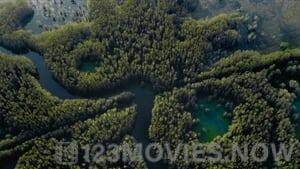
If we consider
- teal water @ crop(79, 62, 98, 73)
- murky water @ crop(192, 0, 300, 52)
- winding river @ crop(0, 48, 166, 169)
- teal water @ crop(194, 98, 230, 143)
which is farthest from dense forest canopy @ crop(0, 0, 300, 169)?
murky water @ crop(192, 0, 300, 52)

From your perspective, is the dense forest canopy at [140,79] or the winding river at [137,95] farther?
the winding river at [137,95]

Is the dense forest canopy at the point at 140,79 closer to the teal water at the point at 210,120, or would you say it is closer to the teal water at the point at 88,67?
the teal water at the point at 88,67

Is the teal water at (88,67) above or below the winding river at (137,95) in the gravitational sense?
above

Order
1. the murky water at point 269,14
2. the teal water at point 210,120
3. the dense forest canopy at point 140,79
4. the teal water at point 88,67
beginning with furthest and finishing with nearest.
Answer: the murky water at point 269,14 → the teal water at point 88,67 → the teal water at point 210,120 → the dense forest canopy at point 140,79

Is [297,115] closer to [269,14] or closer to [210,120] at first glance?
[210,120]

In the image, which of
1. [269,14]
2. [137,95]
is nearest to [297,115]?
[137,95]

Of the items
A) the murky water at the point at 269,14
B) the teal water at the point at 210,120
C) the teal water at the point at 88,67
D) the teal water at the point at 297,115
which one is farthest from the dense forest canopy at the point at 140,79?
the murky water at the point at 269,14

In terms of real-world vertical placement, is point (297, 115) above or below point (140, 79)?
below
